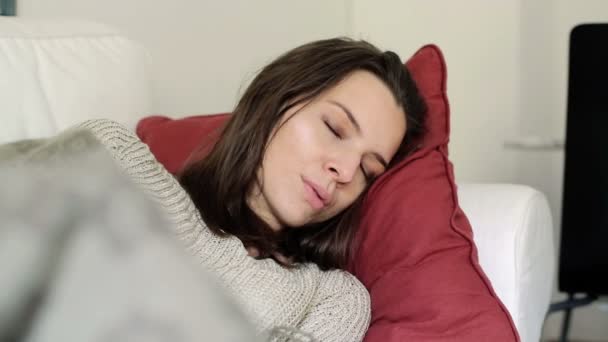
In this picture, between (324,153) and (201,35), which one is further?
(201,35)

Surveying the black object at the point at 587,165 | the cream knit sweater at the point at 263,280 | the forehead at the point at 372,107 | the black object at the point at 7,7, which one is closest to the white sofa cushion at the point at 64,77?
the black object at the point at 7,7

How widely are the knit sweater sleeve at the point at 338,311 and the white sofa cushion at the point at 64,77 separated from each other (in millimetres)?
451

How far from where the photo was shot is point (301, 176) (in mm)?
860

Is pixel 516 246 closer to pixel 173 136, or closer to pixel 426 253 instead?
pixel 426 253

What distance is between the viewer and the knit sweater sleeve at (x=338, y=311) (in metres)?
0.75

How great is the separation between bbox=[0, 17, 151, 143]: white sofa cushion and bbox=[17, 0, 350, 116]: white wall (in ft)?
0.56

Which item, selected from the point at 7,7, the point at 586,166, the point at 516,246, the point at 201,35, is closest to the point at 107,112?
the point at 7,7

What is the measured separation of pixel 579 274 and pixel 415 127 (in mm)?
519

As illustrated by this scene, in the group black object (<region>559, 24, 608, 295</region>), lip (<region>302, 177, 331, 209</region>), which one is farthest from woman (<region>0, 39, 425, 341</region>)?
black object (<region>559, 24, 608, 295</region>)

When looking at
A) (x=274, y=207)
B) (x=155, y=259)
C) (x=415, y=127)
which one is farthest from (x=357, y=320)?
(x=155, y=259)

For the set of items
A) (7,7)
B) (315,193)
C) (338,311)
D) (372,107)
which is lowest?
(338,311)

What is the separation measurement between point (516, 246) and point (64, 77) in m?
0.69

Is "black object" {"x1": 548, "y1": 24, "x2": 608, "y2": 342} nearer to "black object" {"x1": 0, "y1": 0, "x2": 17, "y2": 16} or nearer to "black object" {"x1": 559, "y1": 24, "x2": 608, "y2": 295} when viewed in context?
"black object" {"x1": 559, "y1": 24, "x2": 608, "y2": 295}

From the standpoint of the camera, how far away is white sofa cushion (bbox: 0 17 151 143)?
880mm
